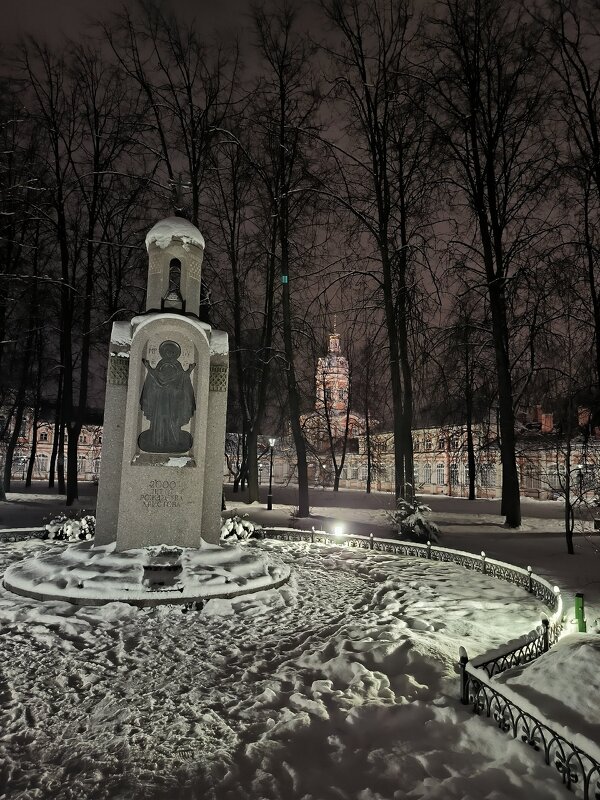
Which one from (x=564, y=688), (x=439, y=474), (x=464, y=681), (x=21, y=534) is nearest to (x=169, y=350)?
(x=464, y=681)

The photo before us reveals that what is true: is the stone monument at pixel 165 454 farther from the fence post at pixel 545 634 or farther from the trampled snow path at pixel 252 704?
the fence post at pixel 545 634

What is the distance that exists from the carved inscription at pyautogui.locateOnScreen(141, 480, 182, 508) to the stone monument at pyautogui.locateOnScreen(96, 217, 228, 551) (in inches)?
0.8

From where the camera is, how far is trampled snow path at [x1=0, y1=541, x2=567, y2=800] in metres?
3.80

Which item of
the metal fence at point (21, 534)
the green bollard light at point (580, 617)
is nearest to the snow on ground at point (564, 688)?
the green bollard light at point (580, 617)

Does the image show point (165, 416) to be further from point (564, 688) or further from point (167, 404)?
point (564, 688)

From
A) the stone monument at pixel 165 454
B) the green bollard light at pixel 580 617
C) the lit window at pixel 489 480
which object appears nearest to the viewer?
the green bollard light at pixel 580 617

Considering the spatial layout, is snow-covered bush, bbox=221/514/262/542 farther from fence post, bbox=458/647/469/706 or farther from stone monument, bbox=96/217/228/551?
fence post, bbox=458/647/469/706

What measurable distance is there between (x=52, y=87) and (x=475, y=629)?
24.0 metres

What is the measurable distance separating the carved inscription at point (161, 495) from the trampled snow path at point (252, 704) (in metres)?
2.42

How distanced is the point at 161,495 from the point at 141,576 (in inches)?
71.1

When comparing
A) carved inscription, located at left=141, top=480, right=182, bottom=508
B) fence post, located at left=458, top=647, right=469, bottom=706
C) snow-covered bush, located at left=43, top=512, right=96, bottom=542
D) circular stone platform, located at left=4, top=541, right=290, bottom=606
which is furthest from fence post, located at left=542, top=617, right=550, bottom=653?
snow-covered bush, located at left=43, top=512, right=96, bottom=542

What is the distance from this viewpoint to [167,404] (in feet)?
34.6

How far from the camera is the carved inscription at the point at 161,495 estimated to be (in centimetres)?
1020

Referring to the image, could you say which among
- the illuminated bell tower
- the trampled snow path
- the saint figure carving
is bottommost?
the trampled snow path
